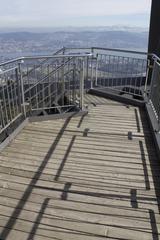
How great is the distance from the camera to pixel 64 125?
18.0 ft

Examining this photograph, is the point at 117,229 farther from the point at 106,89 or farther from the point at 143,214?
the point at 106,89

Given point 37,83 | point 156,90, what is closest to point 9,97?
point 37,83

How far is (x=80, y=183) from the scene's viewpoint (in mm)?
3555

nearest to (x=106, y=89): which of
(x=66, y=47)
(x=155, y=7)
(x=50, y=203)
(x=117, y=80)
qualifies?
(x=117, y=80)

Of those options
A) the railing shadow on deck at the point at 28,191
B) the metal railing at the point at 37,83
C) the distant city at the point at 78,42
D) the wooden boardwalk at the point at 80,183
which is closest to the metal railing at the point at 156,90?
the wooden boardwalk at the point at 80,183

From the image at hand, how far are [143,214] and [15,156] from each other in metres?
2.14

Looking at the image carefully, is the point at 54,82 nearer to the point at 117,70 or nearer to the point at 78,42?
the point at 117,70

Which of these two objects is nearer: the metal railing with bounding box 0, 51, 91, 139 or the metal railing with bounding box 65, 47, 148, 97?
the metal railing with bounding box 0, 51, 91, 139

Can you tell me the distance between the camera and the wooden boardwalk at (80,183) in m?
2.80

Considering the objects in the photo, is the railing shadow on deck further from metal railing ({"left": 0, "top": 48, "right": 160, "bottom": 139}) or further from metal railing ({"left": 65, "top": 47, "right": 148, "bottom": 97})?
metal railing ({"left": 65, "top": 47, "right": 148, "bottom": 97})

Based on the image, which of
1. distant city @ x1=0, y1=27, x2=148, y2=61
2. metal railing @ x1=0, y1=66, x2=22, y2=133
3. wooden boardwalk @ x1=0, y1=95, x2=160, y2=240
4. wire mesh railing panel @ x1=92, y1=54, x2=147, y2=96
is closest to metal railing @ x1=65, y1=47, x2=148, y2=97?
wire mesh railing panel @ x1=92, y1=54, x2=147, y2=96

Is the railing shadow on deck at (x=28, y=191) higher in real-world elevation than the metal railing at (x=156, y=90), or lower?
lower

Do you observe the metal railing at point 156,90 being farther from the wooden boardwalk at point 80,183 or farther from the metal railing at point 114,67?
the metal railing at point 114,67

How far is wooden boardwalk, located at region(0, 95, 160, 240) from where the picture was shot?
2.80 meters
